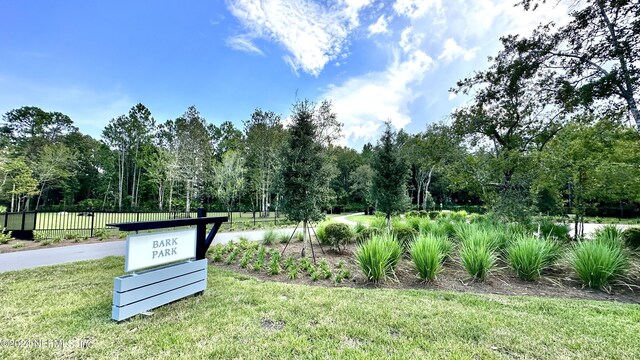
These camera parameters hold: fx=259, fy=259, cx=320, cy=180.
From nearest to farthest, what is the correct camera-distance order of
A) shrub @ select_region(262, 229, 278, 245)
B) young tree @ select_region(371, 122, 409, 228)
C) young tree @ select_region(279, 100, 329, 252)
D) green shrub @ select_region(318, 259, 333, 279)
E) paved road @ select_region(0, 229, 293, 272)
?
green shrub @ select_region(318, 259, 333, 279)
paved road @ select_region(0, 229, 293, 272)
young tree @ select_region(279, 100, 329, 252)
shrub @ select_region(262, 229, 278, 245)
young tree @ select_region(371, 122, 409, 228)

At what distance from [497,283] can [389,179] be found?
5.59 meters

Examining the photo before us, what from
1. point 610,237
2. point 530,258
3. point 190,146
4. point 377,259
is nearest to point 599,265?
point 530,258

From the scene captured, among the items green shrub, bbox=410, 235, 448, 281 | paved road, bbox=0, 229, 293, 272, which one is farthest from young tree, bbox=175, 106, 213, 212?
green shrub, bbox=410, 235, 448, 281

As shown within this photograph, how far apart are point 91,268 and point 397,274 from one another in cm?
634

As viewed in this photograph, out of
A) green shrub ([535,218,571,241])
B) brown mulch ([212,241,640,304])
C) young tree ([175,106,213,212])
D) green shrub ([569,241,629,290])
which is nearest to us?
brown mulch ([212,241,640,304])

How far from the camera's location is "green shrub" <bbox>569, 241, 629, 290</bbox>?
4559mm

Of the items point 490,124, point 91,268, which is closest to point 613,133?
point 490,124

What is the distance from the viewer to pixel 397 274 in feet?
17.5

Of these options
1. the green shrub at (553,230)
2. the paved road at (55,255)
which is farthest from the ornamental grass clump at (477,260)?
the paved road at (55,255)

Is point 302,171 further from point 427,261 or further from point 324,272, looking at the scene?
point 427,261

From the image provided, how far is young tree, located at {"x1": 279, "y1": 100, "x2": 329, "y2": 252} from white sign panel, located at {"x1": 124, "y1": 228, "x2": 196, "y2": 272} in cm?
341

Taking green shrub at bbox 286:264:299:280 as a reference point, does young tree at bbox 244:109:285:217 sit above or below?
above

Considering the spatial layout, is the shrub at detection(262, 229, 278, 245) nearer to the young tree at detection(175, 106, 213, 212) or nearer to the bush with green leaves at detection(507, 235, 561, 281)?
the bush with green leaves at detection(507, 235, 561, 281)

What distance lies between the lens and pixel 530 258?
4992mm
